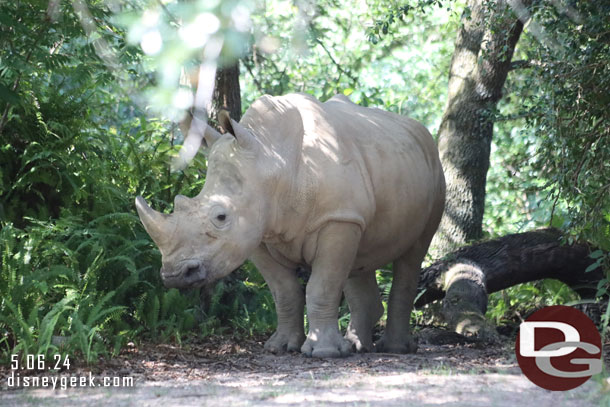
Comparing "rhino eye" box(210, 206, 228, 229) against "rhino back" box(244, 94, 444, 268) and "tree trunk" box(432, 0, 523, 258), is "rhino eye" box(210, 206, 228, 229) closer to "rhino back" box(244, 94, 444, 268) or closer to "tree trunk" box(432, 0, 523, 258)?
"rhino back" box(244, 94, 444, 268)

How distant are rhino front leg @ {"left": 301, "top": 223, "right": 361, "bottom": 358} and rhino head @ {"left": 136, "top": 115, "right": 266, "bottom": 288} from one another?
0.54 m

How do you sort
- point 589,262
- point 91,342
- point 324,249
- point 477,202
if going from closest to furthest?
1. point 91,342
2. point 324,249
3. point 589,262
4. point 477,202

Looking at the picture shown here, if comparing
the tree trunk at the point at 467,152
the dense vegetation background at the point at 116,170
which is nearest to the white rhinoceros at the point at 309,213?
the dense vegetation background at the point at 116,170

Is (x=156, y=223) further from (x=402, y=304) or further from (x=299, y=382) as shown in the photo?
(x=402, y=304)

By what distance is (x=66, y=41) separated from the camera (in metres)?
7.01

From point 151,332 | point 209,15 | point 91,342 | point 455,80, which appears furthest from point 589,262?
point 209,15

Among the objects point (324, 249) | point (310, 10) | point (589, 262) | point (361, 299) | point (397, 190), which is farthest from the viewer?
point (589, 262)

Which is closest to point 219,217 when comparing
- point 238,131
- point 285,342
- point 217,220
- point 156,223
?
point 217,220

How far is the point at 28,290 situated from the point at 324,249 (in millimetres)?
2317

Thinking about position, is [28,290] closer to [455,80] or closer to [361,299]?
[361,299]

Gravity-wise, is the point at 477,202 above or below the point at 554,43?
below

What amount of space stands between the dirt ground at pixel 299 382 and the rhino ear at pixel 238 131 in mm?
1656

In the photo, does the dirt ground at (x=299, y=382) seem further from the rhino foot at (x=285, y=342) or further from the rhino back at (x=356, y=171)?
the rhino back at (x=356, y=171)

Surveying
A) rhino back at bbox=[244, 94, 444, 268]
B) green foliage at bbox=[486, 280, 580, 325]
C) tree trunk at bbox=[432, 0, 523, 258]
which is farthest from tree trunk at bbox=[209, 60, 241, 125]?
green foliage at bbox=[486, 280, 580, 325]
